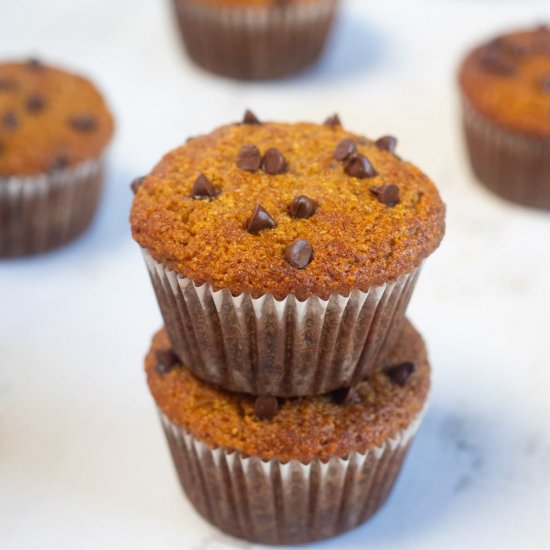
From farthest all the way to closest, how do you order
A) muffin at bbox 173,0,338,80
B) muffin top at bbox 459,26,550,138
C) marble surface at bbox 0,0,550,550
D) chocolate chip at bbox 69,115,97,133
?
1. muffin at bbox 173,0,338,80
2. muffin top at bbox 459,26,550,138
3. chocolate chip at bbox 69,115,97,133
4. marble surface at bbox 0,0,550,550

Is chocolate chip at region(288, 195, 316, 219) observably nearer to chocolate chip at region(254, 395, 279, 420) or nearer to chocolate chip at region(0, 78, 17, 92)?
chocolate chip at region(254, 395, 279, 420)

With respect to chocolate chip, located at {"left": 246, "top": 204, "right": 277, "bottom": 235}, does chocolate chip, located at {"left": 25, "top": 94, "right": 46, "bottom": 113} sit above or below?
below

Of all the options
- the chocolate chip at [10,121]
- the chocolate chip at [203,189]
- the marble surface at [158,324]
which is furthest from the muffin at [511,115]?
the chocolate chip at [203,189]

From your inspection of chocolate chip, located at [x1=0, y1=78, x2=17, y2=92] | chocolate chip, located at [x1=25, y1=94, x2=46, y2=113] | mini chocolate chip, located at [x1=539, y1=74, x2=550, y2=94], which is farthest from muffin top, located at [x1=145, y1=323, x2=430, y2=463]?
mini chocolate chip, located at [x1=539, y1=74, x2=550, y2=94]

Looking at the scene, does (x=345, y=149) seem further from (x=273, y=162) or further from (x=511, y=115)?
(x=511, y=115)

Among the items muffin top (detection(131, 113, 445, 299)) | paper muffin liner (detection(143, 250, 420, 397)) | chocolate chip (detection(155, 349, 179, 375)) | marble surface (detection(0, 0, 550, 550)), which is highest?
muffin top (detection(131, 113, 445, 299))
